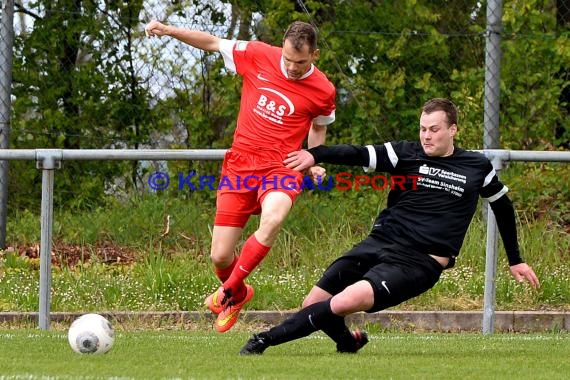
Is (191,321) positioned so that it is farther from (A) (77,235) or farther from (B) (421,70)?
(B) (421,70)

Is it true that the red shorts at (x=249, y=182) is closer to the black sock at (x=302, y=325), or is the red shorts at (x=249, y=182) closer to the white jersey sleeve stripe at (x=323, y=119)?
the white jersey sleeve stripe at (x=323, y=119)

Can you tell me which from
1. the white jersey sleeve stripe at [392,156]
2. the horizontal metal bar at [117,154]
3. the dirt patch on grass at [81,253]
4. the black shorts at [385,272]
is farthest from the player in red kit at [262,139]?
the dirt patch on grass at [81,253]

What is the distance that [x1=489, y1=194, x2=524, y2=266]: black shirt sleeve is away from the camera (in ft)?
22.4

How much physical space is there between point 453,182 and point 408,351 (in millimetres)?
1047

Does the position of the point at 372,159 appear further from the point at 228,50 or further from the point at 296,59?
the point at 228,50

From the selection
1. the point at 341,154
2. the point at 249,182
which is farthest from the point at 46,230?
the point at 341,154

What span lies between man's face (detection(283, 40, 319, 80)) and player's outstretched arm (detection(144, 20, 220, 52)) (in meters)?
0.63

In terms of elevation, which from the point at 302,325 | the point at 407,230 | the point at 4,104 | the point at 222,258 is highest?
the point at 4,104

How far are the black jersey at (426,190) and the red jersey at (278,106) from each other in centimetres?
135

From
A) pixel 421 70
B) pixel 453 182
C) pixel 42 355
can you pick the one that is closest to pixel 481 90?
pixel 421 70

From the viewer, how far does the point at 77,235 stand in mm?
11320

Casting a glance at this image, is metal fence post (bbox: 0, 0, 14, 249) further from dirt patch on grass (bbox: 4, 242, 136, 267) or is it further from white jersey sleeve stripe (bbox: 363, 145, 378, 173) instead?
white jersey sleeve stripe (bbox: 363, 145, 378, 173)

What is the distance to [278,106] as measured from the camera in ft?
26.6

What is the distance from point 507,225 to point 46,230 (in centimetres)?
351
